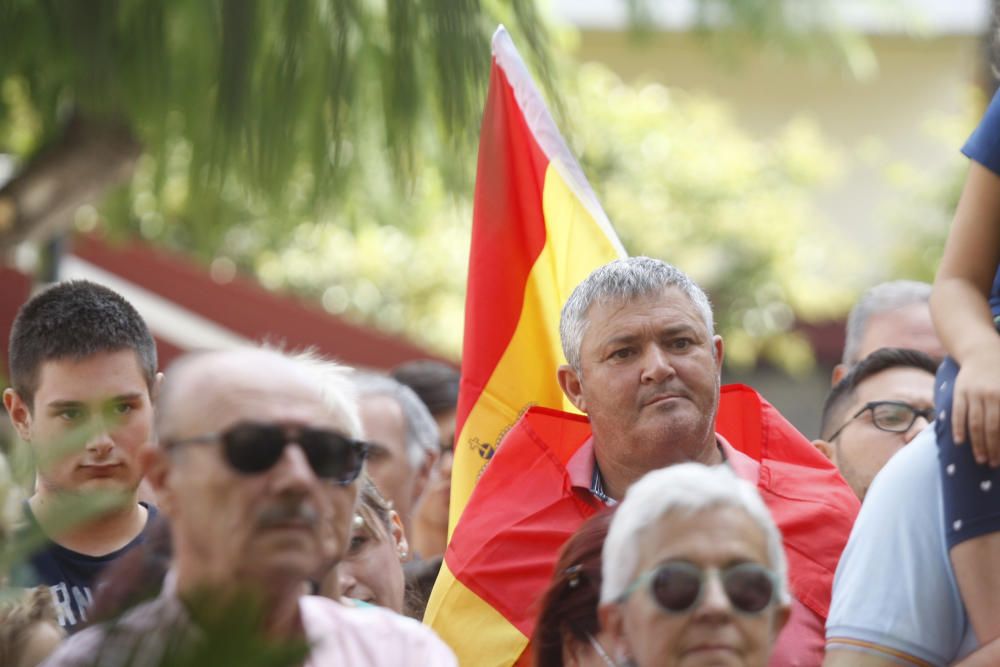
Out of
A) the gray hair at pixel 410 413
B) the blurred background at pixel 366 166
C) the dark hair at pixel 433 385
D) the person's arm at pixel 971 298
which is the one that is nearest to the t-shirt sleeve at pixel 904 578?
the person's arm at pixel 971 298

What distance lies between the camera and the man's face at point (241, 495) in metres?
2.20

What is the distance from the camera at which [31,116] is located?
5.87 m

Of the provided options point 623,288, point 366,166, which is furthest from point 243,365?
point 366,166

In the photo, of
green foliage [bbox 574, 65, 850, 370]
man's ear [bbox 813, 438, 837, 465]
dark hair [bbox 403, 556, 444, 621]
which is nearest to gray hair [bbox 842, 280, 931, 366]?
man's ear [bbox 813, 438, 837, 465]

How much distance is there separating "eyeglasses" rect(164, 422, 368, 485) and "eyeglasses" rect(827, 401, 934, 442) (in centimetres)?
224

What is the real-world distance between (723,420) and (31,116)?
305 cm

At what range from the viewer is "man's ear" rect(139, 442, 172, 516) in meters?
2.27

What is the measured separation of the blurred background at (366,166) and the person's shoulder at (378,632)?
138 cm

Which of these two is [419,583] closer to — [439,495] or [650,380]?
[439,495]

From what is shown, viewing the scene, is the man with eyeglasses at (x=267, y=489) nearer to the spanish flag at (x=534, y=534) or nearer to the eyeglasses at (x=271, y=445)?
the eyeglasses at (x=271, y=445)

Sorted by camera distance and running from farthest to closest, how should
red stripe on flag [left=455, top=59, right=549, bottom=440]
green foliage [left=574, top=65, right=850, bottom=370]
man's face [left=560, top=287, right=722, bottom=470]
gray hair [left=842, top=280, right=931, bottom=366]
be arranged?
green foliage [left=574, top=65, right=850, bottom=370] → gray hair [left=842, top=280, right=931, bottom=366] → red stripe on flag [left=455, top=59, right=549, bottom=440] → man's face [left=560, top=287, right=722, bottom=470]

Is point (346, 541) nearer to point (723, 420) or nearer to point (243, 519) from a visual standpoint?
point (243, 519)

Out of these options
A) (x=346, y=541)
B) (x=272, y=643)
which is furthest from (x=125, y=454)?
(x=272, y=643)

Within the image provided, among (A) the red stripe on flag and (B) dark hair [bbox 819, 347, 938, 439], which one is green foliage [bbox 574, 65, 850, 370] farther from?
(B) dark hair [bbox 819, 347, 938, 439]
